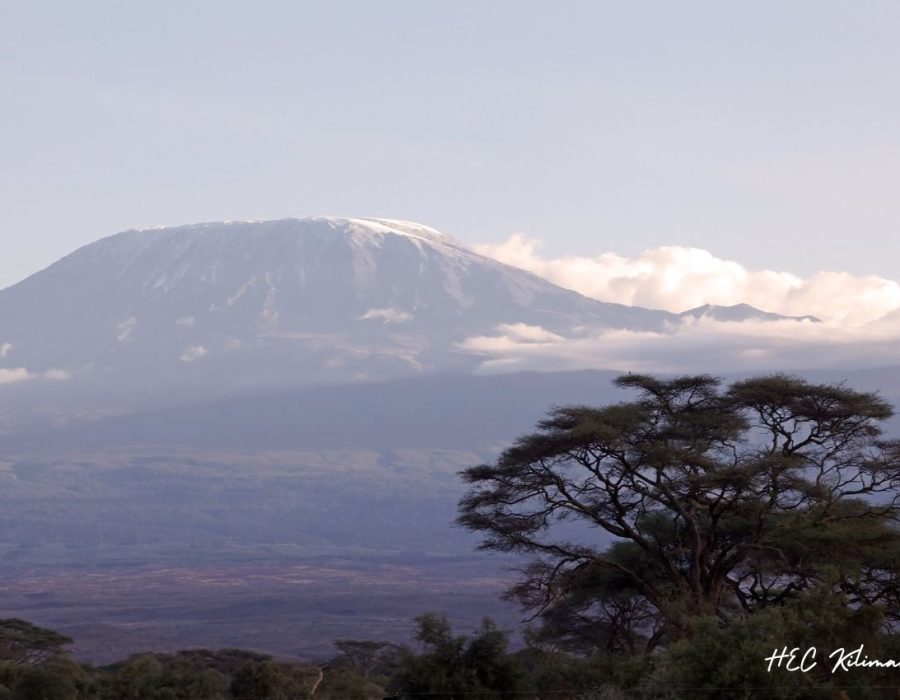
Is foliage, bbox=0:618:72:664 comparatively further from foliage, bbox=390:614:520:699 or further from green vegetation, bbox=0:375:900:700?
foliage, bbox=390:614:520:699

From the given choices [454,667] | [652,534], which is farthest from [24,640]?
[454,667]

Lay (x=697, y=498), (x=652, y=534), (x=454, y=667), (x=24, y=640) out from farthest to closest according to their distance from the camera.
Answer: (x=24, y=640)
(x=652, y=534)
(x=697, y=498)
(x=454, y=667)

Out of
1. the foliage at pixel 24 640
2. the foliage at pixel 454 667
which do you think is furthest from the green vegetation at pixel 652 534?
the foliage at pixel 24 640

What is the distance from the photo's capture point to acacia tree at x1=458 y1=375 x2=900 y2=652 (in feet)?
102

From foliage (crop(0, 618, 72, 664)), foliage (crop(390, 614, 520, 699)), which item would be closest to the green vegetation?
foliage (crop(390, 614, 520, 699))

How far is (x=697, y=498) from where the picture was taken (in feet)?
105

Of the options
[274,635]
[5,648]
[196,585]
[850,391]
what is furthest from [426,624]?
[196,585]

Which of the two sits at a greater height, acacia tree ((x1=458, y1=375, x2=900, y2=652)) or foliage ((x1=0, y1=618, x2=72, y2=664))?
acacia tree ((x1=458, y1=375, x2=900, y2=652))

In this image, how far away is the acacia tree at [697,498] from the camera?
30984 mm

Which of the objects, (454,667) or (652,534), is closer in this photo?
(454,667)

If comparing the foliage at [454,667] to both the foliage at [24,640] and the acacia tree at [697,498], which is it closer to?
the acacia tree at [697,498]

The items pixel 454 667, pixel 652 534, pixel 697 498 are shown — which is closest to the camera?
pixel 454 667

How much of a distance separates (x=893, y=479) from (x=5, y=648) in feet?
95.1

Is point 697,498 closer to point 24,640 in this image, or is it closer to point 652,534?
point 652,534
